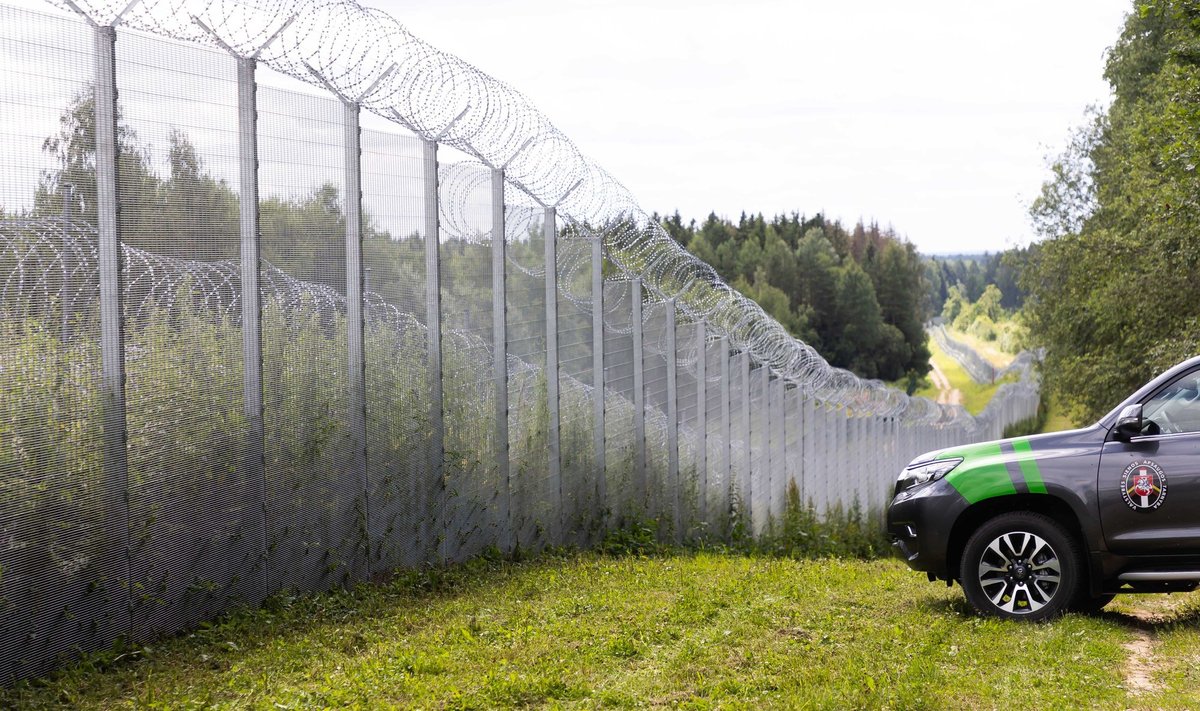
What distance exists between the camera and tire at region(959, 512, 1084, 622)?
8.26 metres

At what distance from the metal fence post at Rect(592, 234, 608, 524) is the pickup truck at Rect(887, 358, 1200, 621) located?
182 inches

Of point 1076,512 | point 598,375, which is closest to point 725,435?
point 598,375

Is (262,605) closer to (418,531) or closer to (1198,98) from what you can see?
(418,531)

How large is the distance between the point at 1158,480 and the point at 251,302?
5.57m

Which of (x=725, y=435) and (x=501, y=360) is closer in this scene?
(x=501, y=360)

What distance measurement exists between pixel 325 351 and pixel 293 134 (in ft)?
4.54

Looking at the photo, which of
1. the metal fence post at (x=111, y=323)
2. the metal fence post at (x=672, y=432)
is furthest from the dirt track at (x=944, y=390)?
the metal fence post at (x=111, y=323)

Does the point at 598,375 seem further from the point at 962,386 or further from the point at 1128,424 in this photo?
the point at 962,386

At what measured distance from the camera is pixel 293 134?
27.0ft

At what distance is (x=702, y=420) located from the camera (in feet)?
53.7

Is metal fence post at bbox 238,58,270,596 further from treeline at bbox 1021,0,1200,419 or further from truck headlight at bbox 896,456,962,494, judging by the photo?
treeline at bbox 1021,0,1200,419

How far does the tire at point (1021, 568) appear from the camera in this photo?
8.26 m

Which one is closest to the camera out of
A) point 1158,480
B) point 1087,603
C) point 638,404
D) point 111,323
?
point 111,323

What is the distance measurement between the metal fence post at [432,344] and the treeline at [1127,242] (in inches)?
357
